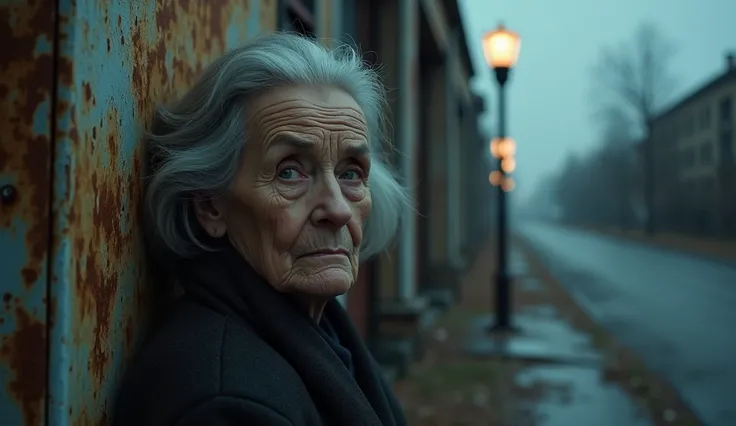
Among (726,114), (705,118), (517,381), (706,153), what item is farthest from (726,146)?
(517,381)

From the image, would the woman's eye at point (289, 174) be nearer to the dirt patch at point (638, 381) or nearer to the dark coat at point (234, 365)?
the dark coat at point (234, 365)

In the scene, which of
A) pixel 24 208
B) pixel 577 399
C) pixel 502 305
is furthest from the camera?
pixel 502 305

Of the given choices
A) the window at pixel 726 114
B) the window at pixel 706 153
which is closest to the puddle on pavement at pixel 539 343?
the window at pixel 726 114

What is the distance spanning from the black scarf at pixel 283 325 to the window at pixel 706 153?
57.9m

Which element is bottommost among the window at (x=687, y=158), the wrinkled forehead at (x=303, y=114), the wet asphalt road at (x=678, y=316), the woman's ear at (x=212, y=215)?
the wet asphalt road at (x=678, y=316)

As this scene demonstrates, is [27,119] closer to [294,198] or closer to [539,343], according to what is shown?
[294,198]

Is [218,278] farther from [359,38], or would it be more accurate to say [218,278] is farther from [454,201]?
[454,201]

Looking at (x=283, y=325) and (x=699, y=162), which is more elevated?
(x=699, y=162)

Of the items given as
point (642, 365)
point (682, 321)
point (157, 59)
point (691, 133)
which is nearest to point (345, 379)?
point (157, 59)

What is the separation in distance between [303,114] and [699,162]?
61.8m

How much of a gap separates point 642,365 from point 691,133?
55192 millimetres

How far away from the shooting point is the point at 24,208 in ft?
4.17

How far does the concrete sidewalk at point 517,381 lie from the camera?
6332 mm

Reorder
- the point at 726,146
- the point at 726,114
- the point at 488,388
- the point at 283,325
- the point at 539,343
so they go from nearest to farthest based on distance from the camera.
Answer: the point at 283,325 < the point at 488,388 < the point at 539,343 < the point at 726,146 < the point at 726,114
